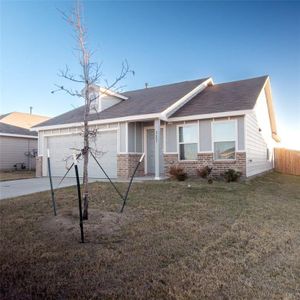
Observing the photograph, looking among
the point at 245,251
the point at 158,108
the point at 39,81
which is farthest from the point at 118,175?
the point at 245,251

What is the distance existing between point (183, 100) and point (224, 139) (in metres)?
3.29

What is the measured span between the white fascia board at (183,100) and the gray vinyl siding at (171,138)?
0.71 m

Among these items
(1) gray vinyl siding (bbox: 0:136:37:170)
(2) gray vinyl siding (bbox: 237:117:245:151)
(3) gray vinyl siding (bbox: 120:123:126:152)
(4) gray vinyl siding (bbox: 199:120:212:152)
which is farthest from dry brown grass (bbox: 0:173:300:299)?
(1) gray vinyl siding (bbox: 0:136:37:170)

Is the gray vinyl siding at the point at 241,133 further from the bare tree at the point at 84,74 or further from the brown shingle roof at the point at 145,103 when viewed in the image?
the bare tree at the point at 84,74

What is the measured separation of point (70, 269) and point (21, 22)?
8.14 meters

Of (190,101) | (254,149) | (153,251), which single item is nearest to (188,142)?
(190,101)

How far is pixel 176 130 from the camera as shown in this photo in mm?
13547

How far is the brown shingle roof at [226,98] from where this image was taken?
12414 mm

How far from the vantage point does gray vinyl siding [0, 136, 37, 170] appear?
849 inches

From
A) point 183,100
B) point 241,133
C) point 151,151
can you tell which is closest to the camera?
point 241,133

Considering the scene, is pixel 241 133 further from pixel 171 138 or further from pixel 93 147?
pixel 93 147

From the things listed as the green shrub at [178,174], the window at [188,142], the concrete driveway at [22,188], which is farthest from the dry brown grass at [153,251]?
the window at [188,142]

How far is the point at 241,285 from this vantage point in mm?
3221

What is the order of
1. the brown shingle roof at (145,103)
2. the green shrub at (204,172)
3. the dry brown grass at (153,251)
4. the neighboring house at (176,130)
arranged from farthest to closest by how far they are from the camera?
1. the brown shingle roof at (145,103)
2. the neighboring house at (176,130)
3. the green shrub at (204,172)
4. the dry brown grass at (153,251)
